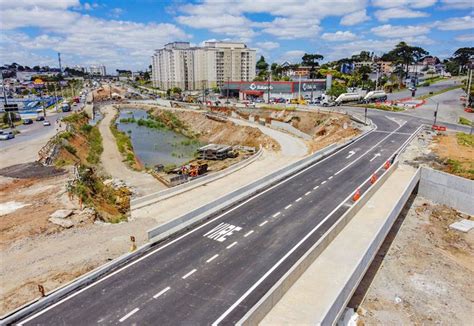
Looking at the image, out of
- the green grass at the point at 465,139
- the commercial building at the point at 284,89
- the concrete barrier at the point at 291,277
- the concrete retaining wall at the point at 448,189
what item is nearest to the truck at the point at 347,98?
the commercial building at the point at 284,89

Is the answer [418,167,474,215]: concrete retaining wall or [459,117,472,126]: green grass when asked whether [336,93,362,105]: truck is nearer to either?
[459,117,472,126]: green grass

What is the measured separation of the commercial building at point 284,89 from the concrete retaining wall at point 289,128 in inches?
1177

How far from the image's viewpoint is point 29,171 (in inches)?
1330

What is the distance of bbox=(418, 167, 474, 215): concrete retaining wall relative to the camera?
96.6ft

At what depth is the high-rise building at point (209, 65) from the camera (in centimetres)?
15900

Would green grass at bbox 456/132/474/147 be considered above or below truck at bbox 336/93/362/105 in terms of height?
below

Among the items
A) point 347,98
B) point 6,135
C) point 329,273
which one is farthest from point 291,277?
point 347,98

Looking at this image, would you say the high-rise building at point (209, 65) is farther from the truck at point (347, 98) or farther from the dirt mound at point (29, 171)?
the dirt mound at point (29, 171)

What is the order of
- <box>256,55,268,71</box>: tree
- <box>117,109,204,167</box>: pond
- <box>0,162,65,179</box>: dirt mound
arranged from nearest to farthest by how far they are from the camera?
<box>0,162,65,179</box>: dirt mound < <box>117,109,204,167</box>: pond < <box>256,55,268,71</box>: tree

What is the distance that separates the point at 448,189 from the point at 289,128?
34.0m

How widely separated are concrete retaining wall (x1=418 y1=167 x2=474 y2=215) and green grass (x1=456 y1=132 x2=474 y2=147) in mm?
13578

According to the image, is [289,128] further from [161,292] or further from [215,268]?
[161,292]

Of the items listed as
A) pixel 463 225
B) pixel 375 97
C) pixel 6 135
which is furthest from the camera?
pixel 375 97

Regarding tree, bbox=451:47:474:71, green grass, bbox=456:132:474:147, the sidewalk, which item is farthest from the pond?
tree, bbox=451:47:474:71
